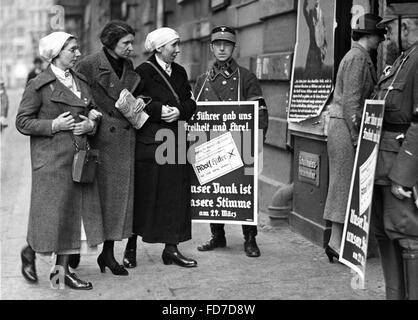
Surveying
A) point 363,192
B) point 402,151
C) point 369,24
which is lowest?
point 363,192

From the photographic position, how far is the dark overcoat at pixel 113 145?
5.69 metres

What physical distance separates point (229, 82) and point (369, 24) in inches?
54.3

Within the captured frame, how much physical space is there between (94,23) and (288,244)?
2331cm

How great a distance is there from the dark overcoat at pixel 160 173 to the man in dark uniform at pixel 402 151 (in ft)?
6.98

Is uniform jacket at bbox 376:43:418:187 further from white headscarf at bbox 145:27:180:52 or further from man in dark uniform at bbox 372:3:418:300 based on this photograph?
white headscarf at bbox 145:27:180:52

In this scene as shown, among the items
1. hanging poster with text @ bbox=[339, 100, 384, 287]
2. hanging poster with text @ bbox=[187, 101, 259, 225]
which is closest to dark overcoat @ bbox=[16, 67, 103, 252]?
hanging poster with text @ bbox=[187, 101, 259, 225]

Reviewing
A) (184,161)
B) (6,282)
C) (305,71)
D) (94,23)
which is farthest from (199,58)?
(94,23)

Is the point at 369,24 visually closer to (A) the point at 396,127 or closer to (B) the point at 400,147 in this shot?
(A) the point at 396,127

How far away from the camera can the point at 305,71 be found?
23.9ft

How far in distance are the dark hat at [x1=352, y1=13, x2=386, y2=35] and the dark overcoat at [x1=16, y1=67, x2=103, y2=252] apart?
233 cm

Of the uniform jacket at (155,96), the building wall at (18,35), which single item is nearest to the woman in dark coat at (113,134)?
the uniform jacket at (155,96)

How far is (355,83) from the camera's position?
565 centimetres

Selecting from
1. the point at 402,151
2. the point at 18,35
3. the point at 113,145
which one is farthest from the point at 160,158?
the point at 18,35

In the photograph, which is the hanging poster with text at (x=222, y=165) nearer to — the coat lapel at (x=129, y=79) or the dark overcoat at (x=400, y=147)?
the coat lapel at (x=129, y=79)
